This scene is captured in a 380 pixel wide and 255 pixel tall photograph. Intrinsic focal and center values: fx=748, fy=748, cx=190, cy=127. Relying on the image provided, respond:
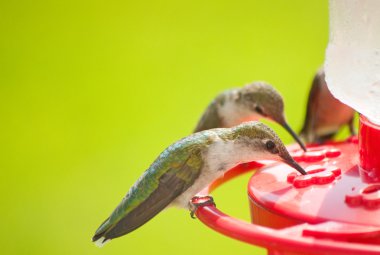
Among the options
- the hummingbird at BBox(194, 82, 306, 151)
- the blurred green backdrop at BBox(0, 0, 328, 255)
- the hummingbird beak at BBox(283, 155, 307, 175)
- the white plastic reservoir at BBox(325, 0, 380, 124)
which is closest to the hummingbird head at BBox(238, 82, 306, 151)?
the hummingbird at BBox(194, 82, 306, 151)

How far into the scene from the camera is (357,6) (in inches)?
158

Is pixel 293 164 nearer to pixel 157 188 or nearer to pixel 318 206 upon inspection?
pixel 318 206

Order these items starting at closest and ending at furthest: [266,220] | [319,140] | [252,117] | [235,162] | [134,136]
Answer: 1. [266,220]
2. [235,162]
3. [252,117]
4. [319,140]
5. [134,136]

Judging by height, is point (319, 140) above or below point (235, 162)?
below

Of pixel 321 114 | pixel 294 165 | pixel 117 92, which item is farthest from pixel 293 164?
pixel 117 92

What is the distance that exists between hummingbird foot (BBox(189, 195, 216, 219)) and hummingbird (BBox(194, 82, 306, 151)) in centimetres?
137

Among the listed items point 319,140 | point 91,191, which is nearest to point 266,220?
point 319,140

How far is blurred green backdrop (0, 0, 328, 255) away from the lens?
848cm

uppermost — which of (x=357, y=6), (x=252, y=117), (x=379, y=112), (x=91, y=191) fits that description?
(x=357, y=6)

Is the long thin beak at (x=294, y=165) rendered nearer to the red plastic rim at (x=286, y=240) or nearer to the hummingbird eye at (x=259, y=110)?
the red plastic rim at (x=286, y=240)

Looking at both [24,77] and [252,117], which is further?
[24,77]

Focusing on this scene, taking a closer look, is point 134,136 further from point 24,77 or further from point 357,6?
point 357,6

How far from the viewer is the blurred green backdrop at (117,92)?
848 cm

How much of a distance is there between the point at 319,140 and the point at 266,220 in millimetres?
3645
